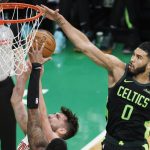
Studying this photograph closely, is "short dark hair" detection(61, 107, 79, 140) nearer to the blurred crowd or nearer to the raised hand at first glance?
the raised hand

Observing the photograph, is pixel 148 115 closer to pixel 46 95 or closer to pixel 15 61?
pixel 15 61

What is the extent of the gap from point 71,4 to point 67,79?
82.5 inches

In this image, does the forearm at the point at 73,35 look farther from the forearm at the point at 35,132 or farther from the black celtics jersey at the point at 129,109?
the forearm at the point at 35,132

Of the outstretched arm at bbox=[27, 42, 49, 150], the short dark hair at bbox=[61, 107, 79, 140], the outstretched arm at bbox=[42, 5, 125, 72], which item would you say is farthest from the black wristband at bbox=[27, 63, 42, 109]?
the outstretched arm at bbox=[42, 5, 125, 72]

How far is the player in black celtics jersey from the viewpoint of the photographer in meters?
4.30

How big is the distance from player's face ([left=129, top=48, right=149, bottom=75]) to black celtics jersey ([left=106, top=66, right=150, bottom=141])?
7 cm

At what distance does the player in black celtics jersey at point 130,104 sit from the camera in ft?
14.1

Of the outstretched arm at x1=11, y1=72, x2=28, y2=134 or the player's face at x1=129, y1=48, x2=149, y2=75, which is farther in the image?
the player's face at x1=129, y1=48, x2=149, y2=75

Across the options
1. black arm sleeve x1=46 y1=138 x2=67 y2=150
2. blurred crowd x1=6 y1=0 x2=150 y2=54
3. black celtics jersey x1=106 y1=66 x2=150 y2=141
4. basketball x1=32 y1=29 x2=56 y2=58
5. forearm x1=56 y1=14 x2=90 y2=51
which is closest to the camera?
black arm sleeve x1=46 y1=138 x2=67 y2=150

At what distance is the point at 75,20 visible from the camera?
9.77 metres

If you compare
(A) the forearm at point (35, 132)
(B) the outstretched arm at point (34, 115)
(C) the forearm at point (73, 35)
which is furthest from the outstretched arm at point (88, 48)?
(A) the forearm at point (35, 132)

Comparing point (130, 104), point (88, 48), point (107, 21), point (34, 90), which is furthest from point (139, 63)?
point (107, 21)

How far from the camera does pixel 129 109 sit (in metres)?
4.32

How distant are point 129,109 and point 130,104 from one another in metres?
0.05
